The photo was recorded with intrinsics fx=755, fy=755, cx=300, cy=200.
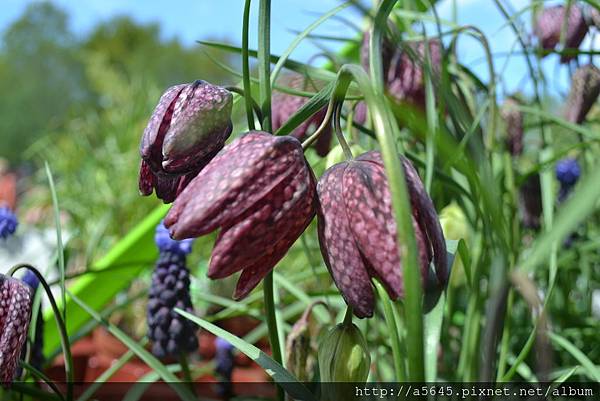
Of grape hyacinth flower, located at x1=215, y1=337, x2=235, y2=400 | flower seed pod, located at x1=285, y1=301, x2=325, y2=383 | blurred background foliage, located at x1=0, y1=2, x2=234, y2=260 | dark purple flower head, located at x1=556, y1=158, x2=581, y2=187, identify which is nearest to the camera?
flower seed pod, located at x1=285, y1=301, x2=325, y2=383

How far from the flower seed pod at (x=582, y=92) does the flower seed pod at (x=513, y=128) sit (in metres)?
0.10

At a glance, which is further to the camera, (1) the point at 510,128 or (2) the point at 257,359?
(1) the point at 510,128

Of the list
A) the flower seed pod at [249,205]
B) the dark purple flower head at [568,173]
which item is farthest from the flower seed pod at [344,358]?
the dark purple flower head at [568,173]

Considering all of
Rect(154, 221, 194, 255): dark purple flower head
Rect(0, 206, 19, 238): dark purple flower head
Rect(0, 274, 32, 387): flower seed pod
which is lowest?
Rect(154, 221, 194, 255): dark purple flower head

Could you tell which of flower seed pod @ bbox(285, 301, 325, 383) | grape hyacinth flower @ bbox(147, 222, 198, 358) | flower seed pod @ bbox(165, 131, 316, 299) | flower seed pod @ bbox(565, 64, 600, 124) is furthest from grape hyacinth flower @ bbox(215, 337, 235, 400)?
flower seed pod @ bbox(165, 131, 316, 299)

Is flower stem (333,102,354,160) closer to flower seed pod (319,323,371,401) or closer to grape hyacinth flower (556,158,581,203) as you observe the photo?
flower seed pod (319,323,371,401)

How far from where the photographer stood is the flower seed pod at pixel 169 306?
81 centimetres

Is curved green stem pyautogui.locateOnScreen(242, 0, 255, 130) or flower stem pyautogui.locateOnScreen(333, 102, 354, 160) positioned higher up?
curved green stem pyautogui.locateOnScreen(242, 0, 255, 130)

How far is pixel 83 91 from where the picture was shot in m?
21.1

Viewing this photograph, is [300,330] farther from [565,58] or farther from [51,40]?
[51,40]

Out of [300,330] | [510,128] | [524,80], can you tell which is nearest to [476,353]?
[300,330]

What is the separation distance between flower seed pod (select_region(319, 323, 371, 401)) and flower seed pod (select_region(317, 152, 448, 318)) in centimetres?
10

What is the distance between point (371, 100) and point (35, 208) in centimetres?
274

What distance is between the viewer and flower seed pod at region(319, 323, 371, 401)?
1.68 ft
